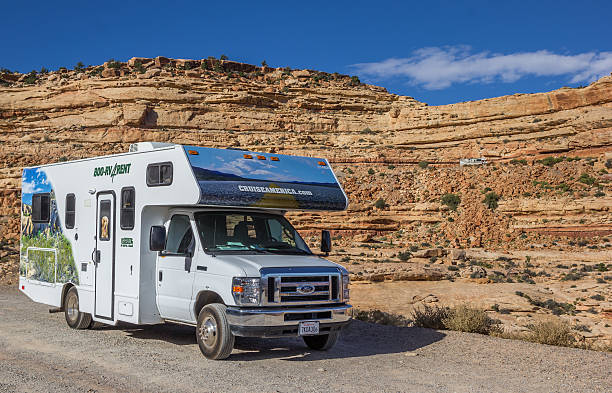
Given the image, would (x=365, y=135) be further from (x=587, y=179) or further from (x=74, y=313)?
(x=74, y=313)

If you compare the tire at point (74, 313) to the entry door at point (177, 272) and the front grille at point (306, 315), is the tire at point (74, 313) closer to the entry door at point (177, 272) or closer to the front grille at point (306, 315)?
the entry door at point (177, 272)

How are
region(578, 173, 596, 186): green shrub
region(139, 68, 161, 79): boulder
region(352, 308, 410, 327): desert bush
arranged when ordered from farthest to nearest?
1. region(139, 68, 161, 79): boulder
2. region(578, 173, 596, 186): green shrub
3. region(352, 308, 410, 327): desert bush

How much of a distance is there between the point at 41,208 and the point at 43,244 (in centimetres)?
75

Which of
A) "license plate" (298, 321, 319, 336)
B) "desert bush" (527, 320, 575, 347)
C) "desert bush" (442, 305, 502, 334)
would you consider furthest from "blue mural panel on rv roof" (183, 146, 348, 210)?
"desert bush" (527, 320, 575, 347)

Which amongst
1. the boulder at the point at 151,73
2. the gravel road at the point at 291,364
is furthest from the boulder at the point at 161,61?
the gravel road at the point at 291,364

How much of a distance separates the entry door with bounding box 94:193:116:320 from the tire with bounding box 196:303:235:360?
235cm

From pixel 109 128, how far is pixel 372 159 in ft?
96.4

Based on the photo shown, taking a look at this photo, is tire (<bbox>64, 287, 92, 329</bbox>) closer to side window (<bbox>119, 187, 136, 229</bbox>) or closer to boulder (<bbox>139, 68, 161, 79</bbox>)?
side window (<bbox>119, 187, 136, 229</bbox>)

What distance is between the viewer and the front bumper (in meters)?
8.38

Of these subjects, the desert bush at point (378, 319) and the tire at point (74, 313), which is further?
the desert bush at point (378, 319)

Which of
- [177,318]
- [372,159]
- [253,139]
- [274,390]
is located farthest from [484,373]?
[253,139]

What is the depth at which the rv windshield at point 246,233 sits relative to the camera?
9.35 meters

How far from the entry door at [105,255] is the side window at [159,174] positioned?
4.03ft

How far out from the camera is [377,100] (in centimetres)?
7988
